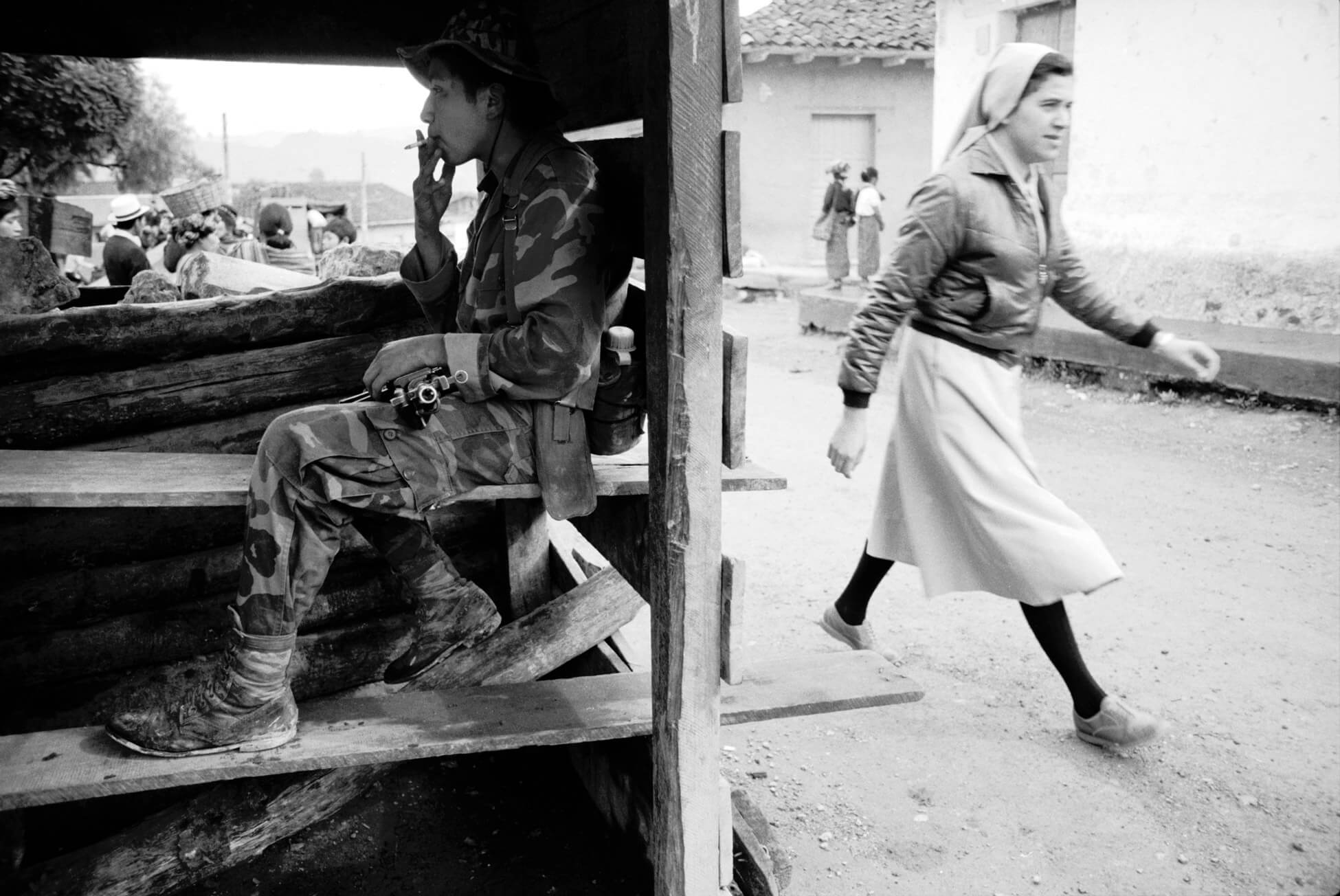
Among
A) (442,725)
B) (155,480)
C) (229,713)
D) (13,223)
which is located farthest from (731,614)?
(13,223)

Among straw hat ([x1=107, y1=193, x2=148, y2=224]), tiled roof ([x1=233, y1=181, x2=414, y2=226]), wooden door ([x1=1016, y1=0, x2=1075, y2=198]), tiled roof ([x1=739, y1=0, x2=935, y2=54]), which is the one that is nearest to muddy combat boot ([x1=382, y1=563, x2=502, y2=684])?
wooden door ([x1=1016, y1=0, x2=1075, y2=198])

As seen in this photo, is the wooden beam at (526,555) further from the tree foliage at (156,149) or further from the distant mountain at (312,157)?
the distant mountain at (312,157)

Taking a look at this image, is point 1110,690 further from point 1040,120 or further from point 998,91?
point 998,91

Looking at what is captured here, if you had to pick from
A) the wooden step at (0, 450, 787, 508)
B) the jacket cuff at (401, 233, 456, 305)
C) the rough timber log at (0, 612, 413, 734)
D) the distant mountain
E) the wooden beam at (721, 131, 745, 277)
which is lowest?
the rough timber log at (0, 612, 413, 734)

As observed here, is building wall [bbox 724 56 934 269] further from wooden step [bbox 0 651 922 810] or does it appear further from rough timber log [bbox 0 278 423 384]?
wooden step [bbox 0 651 922 810]

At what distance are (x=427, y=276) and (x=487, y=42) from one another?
0.67m

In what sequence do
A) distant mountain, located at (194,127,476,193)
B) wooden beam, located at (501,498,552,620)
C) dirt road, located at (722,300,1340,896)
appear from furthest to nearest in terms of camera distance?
1. distant mountain, located at (194,127,476,193)
2. wooden beam, located at (501,498,552,620)
3. dirt road, located at (722,300,1340,896)

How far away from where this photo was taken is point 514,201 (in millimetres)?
2504

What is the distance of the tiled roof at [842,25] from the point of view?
60.3 ft

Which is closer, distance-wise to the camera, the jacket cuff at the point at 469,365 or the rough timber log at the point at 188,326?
the jacket cuff at the point at 469,365

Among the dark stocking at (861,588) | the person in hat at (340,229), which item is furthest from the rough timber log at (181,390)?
the person in hat at (340,229)

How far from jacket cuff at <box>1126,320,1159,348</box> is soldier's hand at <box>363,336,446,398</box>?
2195mm

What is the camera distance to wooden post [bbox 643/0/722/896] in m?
2.10

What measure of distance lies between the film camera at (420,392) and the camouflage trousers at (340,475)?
0.02 metres
